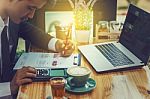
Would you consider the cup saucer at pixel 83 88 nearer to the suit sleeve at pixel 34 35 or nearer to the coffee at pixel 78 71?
the coffee at pixel 78 71

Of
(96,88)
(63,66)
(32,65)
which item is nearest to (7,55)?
(32,65)

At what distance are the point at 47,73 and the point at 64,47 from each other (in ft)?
1.24

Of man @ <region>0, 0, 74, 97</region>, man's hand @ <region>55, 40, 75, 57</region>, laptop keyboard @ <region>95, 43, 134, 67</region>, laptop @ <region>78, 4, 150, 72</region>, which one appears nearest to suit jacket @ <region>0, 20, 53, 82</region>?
man @ <region>0, 0, 74, 97</region>

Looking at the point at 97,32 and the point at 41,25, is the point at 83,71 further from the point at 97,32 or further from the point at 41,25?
the point at 41,25

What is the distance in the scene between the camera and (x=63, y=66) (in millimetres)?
1793

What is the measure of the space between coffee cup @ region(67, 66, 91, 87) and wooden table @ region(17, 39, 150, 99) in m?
0.06

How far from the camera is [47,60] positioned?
74.7 inches

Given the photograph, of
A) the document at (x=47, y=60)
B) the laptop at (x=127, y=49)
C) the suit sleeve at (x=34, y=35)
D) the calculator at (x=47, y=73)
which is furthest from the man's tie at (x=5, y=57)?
the laptop at (x=127, y=49)

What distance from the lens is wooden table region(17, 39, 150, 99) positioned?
5.03 feet

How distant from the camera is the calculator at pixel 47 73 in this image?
1666 millimetres

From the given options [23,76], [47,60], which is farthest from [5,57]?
[23,76]

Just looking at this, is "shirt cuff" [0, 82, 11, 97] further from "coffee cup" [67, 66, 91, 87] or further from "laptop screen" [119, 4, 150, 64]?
"laptop screen" [119, 4, 150, 64]

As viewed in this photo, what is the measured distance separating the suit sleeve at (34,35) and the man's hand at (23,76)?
483 mm

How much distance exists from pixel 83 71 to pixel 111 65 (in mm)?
272
